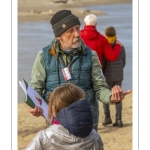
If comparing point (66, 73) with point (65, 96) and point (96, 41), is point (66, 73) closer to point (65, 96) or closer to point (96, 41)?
point (65, 96)

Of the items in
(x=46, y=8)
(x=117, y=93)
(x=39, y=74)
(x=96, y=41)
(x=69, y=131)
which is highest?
(x=46, y=8)

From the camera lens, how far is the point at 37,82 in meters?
4.48

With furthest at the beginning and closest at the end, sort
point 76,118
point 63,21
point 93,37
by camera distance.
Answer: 1. point 93,37
2. point 63,21
3. point 76,118

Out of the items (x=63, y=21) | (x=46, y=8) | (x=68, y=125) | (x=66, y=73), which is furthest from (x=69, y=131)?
(x=46, y=8)

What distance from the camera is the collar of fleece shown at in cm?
342

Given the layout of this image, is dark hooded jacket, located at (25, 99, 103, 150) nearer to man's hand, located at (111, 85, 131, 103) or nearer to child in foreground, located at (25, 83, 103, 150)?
child in foreground, located at (25, 83, 103, 150)

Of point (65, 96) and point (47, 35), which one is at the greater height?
point (47, 35)

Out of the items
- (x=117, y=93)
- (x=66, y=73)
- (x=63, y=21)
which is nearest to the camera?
(x=117, y=93)

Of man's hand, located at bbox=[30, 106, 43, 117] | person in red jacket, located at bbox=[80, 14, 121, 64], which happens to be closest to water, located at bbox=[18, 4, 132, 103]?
person in red jacket, located at bbox=[80, 14, 121, 64]

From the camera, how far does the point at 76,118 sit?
343 cm

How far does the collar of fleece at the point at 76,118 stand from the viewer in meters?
3.42

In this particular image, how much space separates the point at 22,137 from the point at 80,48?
341 centimetres

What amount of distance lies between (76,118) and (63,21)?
1240 mm
